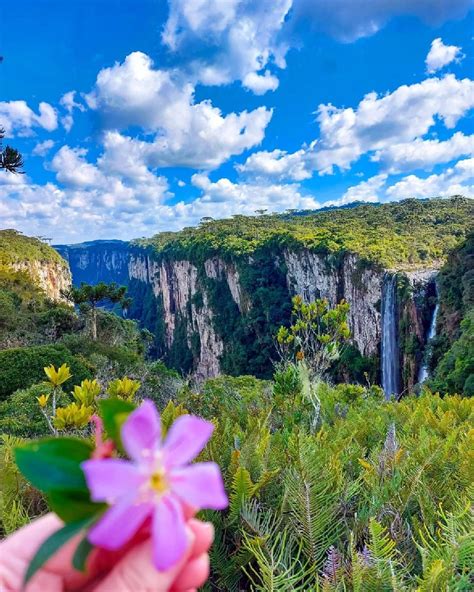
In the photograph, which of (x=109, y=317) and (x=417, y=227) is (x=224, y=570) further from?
(x=417, y=227)

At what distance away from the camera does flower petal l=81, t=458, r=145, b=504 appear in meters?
0.46

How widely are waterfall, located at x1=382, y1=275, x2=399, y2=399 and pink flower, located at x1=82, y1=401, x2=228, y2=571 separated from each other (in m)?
28.7

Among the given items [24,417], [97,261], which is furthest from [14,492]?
[97,261]

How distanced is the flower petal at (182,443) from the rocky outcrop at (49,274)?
156 ft

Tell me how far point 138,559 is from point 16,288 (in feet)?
114

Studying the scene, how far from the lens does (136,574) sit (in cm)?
58

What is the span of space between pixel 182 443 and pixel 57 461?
0.56 feet

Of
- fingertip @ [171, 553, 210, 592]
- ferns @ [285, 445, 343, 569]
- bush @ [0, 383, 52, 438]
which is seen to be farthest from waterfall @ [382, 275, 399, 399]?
fingertip @ [171, 553, 210, 592]

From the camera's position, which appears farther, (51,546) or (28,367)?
(28,367)

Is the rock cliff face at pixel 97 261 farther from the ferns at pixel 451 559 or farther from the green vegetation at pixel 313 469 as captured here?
the ferns at pixel 451 559

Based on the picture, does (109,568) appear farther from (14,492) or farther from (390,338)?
(390,338)

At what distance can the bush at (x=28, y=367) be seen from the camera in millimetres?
8133

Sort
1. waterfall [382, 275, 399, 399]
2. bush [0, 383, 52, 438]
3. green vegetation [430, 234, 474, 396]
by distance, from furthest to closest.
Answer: waterfall [382, 275, 399, 399] → green vegetation [430, 234, 474, 396] → bush [0, 383, 52, 438]

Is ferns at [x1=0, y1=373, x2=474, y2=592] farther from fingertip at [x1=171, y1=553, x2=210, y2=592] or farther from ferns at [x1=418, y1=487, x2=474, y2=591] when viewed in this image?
fingertip at [x1=171, y1=553, x2=210, y2=592]
